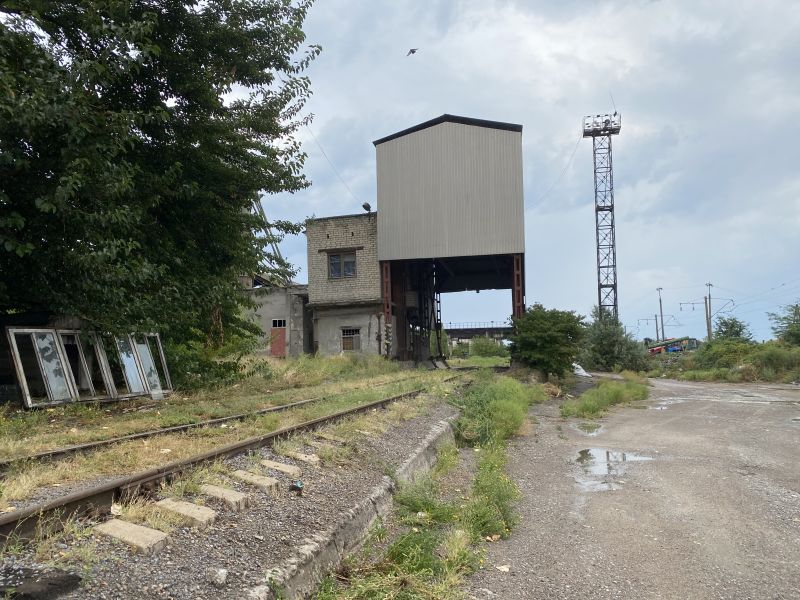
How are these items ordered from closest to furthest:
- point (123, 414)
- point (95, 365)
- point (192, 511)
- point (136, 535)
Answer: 1. point (136, 535)
2. point (192, 511)
3. point (123, 414)
4. point (95, 365)

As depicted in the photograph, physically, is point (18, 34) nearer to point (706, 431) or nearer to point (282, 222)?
point (282, 222)

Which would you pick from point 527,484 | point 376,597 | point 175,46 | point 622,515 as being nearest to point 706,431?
point 527,484

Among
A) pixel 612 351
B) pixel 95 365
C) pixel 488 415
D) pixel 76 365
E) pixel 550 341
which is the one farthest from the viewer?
pixel 612 351

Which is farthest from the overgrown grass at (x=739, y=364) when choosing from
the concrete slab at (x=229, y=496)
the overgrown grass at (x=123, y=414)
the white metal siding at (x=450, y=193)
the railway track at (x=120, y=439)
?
the concrete slab at (x=229, y=496)

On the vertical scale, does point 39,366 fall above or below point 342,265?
below

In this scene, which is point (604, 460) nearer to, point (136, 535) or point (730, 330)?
point (136, 535)

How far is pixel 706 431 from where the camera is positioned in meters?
11.9

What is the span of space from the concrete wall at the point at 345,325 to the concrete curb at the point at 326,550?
74.9 feet

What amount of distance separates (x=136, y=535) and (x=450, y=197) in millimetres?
25604

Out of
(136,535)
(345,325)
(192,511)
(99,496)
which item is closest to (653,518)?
(192,511)

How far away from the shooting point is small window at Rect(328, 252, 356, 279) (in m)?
30.3

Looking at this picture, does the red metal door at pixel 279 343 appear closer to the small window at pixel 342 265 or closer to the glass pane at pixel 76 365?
the small window at pixel 342 265

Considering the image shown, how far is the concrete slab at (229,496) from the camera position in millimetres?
4102

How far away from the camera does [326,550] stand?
390 cm
